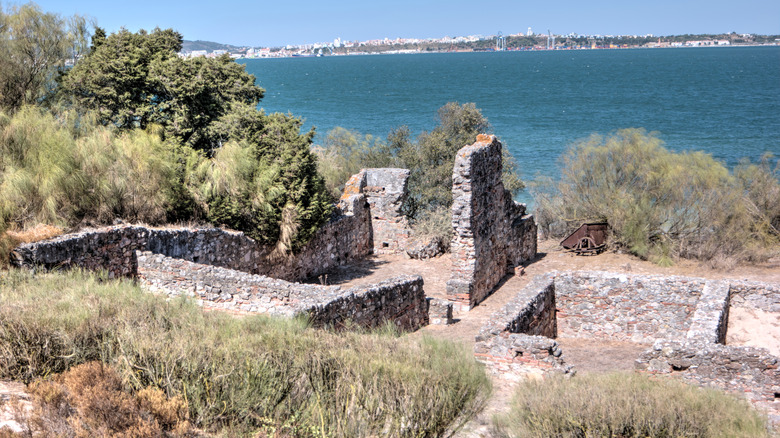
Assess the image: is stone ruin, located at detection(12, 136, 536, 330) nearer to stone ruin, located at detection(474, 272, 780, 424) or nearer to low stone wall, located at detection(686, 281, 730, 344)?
stone ruin, located at detection(474, 272, 780, 424)

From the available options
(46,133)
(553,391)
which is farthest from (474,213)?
(46,133)

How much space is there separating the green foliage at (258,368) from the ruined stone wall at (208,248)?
4025 millimetres

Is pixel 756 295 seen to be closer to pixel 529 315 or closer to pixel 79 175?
pixel 529 315

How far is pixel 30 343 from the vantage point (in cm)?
709

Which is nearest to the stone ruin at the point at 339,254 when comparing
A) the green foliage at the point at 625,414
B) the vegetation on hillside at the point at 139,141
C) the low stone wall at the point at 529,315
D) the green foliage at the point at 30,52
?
the vegetation on hillside at the point at 139,141

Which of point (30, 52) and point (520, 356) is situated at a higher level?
point (30, 52)

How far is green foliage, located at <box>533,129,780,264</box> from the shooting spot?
20266 millimetres

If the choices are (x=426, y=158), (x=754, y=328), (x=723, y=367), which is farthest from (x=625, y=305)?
(x=426, y=158)

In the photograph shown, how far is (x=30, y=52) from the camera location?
746 inches

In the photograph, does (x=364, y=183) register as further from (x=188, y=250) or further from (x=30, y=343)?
(x=30, y=343)

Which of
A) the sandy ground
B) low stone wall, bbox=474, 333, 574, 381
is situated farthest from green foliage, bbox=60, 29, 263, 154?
low stone wall, bbox=474, 333, 574, 381

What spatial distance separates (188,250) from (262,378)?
832 centimetres

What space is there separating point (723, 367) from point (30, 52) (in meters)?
18.3

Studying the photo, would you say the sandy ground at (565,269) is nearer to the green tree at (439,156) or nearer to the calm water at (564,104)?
the green tree at (439,156)
